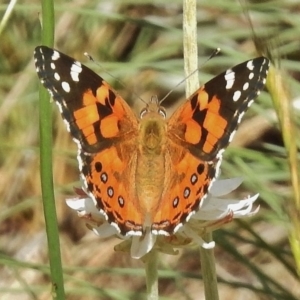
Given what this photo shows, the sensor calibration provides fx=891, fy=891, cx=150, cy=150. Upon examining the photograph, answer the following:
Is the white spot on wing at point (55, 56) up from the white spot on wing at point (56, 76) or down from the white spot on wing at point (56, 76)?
up

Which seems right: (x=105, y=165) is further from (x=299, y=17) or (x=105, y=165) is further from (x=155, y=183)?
(x=299, y=17)

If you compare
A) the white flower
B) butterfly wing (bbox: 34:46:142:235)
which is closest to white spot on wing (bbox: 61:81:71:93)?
butterfly wing (bbox: 34:46:142:235)

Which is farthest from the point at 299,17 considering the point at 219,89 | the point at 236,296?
the point at 219,89

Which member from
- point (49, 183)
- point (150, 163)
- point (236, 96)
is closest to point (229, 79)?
point (236, 96)

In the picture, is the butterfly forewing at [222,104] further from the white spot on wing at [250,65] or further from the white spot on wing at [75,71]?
the white spot on wing at [75,71]

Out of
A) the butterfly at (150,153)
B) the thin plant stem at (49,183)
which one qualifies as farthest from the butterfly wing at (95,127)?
the thin plant stem at (49,183)
